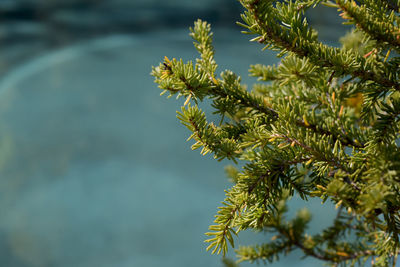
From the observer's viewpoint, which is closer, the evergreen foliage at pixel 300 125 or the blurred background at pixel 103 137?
the evergreen foliage at pixel 300 125

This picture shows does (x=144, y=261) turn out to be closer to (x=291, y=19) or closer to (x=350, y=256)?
(x=350, y=256)

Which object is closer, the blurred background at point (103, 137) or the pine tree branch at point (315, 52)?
the pine tree branch at point (315, 52)

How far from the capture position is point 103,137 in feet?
4.99

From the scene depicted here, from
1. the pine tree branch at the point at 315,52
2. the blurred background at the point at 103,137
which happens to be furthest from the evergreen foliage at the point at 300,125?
the blurred background at the point at 103,137

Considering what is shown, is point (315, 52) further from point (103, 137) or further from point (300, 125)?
point (103, 137)

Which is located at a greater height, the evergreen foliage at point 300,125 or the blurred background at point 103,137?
the blurred background at point 103,137

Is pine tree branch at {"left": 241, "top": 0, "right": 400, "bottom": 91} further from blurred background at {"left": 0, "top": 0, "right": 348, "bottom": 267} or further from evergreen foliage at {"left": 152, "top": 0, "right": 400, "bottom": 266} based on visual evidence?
blurred background at {"left": 0, "top": 0, "right": 348, "bottom": 267}

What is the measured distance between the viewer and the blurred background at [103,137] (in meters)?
1.29

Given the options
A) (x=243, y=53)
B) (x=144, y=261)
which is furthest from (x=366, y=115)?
(x=243, y=53)

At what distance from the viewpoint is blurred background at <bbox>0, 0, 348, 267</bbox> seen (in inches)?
50.7

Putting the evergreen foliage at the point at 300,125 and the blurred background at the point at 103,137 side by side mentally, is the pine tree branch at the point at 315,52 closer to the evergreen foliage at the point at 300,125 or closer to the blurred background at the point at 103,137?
the evergreen foliage at the point at 300,125

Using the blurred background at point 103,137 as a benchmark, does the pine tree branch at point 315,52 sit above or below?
below

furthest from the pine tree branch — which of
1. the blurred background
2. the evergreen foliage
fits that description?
the blurred background

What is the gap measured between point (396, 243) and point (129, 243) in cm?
117
